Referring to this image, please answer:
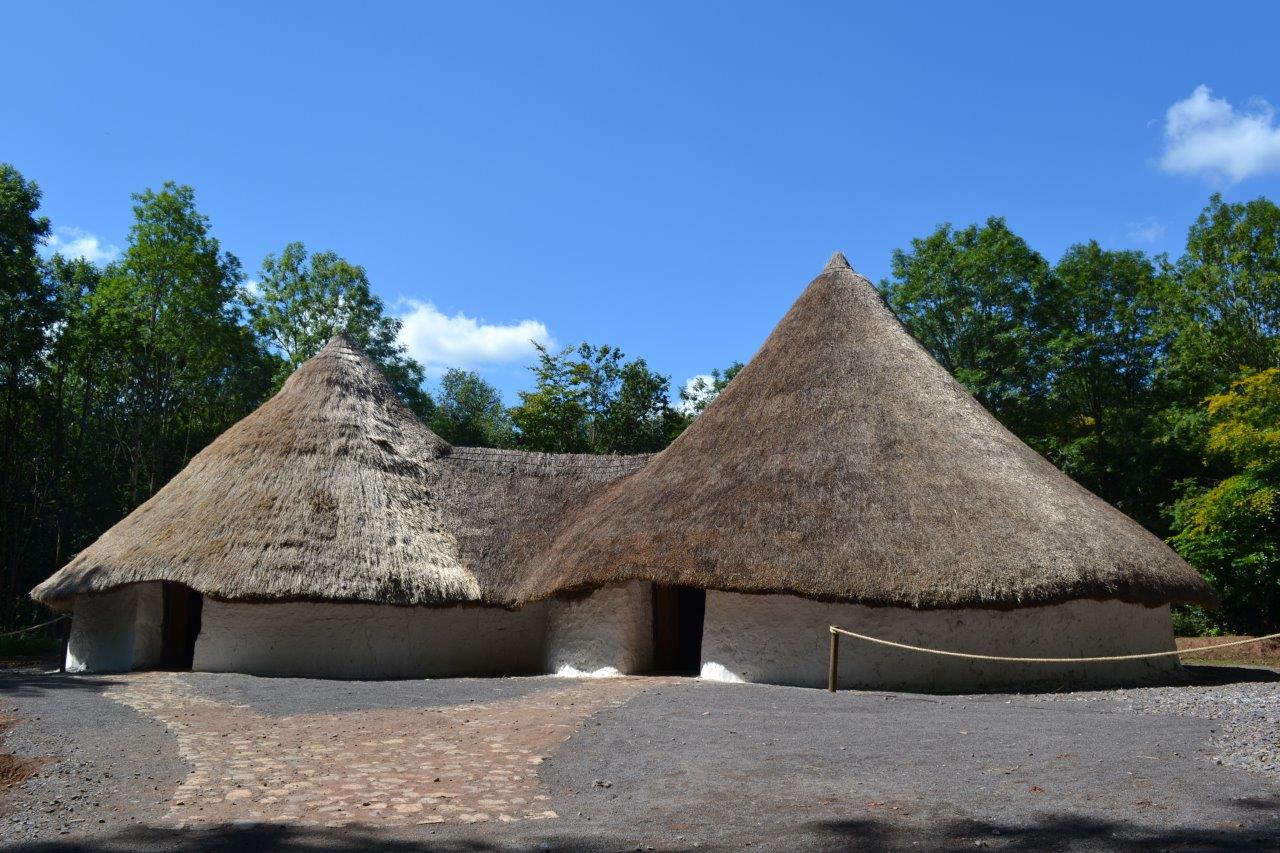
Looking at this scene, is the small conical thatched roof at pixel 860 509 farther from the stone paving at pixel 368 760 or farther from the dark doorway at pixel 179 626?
the dark doorway at pixel 179 626

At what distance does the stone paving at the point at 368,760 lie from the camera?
18.0 feet

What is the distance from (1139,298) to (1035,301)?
3.22 metres

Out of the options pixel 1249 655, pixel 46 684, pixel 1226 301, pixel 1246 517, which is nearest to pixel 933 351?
pixel 1226 301

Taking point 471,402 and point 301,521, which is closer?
point 301,521

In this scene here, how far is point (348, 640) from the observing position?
557 inches

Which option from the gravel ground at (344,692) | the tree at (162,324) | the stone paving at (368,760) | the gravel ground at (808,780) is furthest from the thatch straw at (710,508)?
the tree at (162,324)

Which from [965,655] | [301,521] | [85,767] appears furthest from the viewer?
[301,521]

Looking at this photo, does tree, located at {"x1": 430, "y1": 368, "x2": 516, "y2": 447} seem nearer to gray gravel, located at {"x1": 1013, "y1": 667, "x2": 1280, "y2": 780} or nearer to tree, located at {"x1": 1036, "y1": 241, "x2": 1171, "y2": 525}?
tree, located at {"x1": 1036, "y1": 241, "x2": 1171, "y2": 525}

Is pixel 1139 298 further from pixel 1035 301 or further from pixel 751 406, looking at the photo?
pixel 751 406

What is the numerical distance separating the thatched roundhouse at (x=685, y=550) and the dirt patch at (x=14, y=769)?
6723mm

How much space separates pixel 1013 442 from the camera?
46.6 ft

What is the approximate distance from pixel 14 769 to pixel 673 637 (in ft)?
31.0

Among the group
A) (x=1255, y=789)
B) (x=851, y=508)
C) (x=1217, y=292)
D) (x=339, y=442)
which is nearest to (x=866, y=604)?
(x=851, y=508)

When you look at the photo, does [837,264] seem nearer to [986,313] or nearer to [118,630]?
[118,630]
